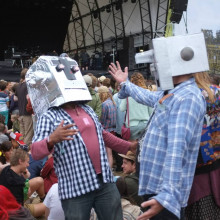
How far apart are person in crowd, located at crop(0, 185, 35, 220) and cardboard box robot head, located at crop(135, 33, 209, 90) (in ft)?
6.22

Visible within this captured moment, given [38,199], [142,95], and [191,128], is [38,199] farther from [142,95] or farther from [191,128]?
→ [191,128]

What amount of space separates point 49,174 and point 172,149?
285cm

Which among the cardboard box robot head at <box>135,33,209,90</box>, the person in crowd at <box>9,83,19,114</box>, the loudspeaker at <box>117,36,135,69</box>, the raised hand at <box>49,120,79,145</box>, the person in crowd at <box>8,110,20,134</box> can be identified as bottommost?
the person in crowd at <box>8,110,20,134</box>

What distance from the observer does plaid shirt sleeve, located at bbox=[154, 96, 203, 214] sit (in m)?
1.65

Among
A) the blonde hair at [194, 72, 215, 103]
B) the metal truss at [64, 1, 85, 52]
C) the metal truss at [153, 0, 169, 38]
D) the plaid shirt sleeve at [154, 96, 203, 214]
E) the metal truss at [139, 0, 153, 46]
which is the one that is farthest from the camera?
the metal truss at [64, 1, 85, 52]

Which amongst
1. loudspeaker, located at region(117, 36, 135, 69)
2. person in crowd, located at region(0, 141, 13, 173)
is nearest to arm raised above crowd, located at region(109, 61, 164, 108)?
person in crowd, located at region(0, 141, 13, 173)

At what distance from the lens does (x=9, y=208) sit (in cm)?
317

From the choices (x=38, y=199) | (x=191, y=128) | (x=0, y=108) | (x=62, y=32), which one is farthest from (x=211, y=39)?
(x=62, y=32)

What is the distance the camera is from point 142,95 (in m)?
2.48

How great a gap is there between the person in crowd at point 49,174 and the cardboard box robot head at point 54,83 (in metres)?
1.82

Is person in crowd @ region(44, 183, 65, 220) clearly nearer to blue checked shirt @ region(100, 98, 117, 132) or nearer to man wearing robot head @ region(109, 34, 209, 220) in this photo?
man wearing robot head @ region(109, 34, 209, 220)

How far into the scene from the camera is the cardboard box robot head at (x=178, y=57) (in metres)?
1.84

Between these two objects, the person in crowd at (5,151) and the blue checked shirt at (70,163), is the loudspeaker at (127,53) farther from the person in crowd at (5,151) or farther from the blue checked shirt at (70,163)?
the blue checked shirt at (70,163)

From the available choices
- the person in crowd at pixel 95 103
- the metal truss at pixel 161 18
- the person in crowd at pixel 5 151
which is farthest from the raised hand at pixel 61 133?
the metal truss at pixel 161 18
